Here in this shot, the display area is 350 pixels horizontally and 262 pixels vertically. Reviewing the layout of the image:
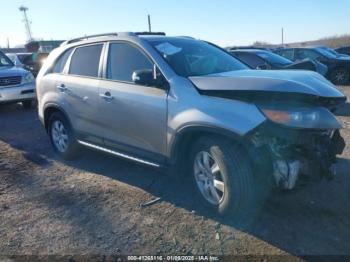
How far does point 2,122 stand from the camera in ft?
31.7

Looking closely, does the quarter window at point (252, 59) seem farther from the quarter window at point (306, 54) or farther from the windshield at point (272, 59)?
the quarter window at point (306, 54)

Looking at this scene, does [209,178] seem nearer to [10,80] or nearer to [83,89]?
[83,89]

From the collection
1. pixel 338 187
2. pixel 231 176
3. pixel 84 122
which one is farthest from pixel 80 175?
pixel 338 187

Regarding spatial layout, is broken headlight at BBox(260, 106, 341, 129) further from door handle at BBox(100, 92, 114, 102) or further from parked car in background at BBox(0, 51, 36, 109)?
parked car in background at BBox(0, 51, 36, 109)

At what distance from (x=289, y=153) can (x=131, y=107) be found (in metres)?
1.83

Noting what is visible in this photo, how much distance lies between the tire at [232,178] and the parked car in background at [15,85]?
27.5 ft

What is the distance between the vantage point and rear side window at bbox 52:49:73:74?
5.73m

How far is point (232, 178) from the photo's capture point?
11.7ft

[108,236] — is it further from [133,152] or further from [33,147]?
[33,147]

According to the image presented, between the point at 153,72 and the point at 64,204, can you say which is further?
the point at 64,204

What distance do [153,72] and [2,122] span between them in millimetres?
6907

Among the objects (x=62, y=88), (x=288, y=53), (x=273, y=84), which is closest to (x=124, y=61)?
(x=62, y=88)

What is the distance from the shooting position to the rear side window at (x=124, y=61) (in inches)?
173

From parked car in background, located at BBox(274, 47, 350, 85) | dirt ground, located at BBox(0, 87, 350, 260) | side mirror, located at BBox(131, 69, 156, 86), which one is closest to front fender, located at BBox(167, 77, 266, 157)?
side mirror, located at BBox(131, 69, 156, 86)
